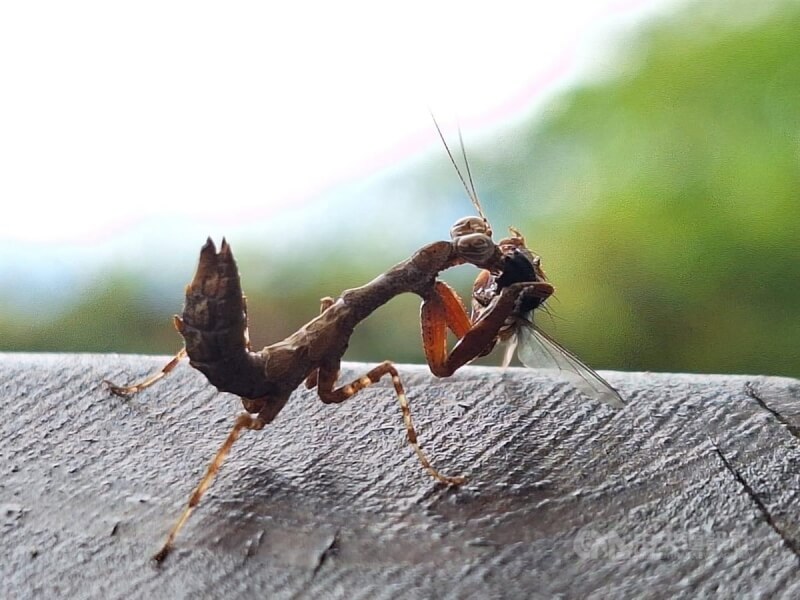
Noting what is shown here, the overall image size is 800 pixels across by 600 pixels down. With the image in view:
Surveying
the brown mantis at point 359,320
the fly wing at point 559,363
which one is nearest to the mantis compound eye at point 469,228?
the brown mantis at point 359,320

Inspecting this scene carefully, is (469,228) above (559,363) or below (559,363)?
above

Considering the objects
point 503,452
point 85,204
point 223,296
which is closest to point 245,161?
point 85,204

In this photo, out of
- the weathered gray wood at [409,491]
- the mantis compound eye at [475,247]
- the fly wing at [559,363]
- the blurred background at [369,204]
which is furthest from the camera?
the blurred background at [369,204]

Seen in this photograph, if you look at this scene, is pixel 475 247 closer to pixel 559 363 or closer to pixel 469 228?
pixel 469 228

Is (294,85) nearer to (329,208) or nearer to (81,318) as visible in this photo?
(329,208)

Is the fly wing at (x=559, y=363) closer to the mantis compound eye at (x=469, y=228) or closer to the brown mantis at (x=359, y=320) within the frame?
the brown mantis at (x=359, y=320)

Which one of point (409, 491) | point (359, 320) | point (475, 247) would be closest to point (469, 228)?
point (475, 247)

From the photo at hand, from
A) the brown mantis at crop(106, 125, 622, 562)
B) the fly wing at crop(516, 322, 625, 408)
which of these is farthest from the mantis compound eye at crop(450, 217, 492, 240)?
the fly wing at crop(516, 322, 625, 408)
